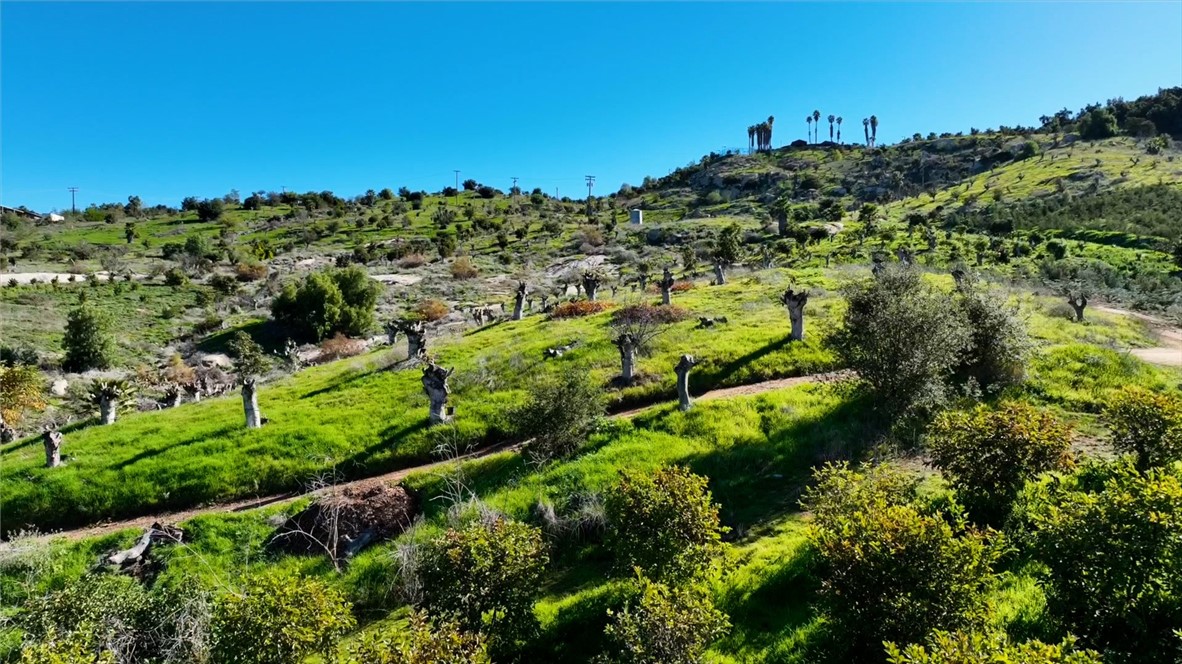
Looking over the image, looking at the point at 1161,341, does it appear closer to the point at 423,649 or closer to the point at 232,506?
the point at 423,649

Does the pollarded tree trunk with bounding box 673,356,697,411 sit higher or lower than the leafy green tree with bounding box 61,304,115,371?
lower

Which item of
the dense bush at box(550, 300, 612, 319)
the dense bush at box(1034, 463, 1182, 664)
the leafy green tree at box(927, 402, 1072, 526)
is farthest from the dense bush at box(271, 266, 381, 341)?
the dense bush at box(1034, 463, 1182, 664)

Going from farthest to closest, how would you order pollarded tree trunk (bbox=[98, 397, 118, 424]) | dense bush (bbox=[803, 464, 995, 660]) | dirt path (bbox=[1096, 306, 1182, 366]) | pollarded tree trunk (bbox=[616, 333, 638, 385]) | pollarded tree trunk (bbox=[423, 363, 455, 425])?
1. pollarded tree trunk (bbox=[98, 397, 118, 424])
2. pollarded tree trunk (bbox=[616, 333, 638, 385])
3. dirt path (bbox=[1096, 306, 1182, 366])
4. pollarded tree trunk (bbox=[423, 363, 455, 425])
5. dense bush (bbox=[803, 464, 995, 660])

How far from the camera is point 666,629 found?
10.3m

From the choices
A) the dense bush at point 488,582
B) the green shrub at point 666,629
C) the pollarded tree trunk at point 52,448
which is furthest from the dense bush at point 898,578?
the pollarded tree trunk at point 52,448

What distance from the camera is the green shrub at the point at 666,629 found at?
33.3 feet

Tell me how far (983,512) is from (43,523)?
28813mm

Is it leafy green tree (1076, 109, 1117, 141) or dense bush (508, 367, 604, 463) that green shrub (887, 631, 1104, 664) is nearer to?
dense bush (508, 367, 604, 463)

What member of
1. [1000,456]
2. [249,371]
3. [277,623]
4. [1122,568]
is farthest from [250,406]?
[1122,568]

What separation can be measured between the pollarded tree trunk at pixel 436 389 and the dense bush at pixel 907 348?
15269 mm

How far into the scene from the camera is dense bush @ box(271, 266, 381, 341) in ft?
183

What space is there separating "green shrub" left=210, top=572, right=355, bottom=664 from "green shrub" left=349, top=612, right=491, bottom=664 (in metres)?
1.47

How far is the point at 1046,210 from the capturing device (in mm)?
80438

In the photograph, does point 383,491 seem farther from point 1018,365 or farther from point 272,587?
point 1018,365
